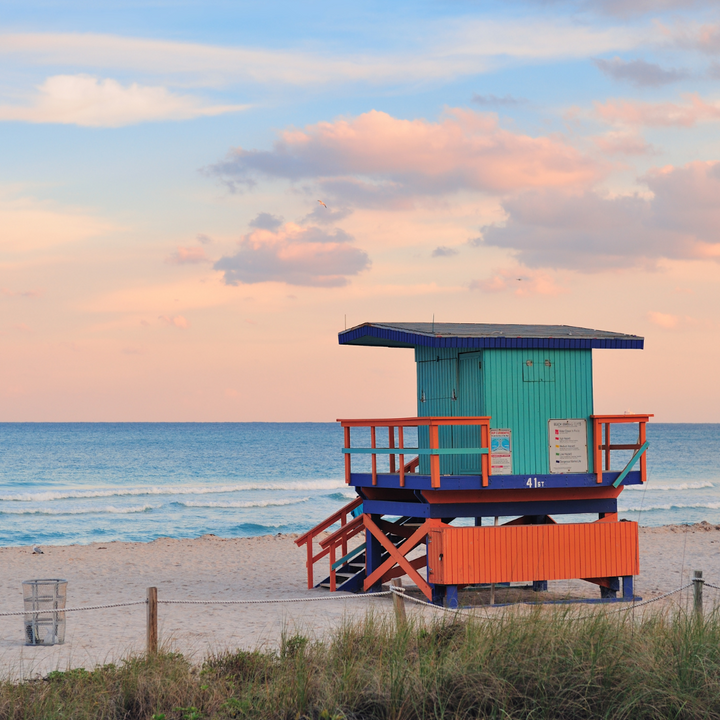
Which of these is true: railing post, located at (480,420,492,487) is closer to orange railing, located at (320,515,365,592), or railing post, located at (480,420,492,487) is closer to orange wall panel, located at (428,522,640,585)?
orange wall panel, located at (428,522,640,585)

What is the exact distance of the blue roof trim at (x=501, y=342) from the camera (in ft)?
41.8

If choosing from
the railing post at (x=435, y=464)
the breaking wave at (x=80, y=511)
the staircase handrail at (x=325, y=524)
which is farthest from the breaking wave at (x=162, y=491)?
the railing post at (x=435, y=464)

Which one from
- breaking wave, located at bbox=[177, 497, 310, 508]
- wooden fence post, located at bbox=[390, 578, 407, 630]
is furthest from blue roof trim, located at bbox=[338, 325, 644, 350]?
breaking wave, located at bbox=[177, 497, 310, 508]

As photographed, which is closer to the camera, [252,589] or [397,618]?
[397,618]

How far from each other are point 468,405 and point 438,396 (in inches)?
39.0

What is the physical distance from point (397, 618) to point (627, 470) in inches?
241

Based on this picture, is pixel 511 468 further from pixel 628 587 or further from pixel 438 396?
pixel 628 587

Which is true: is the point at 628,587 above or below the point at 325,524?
below

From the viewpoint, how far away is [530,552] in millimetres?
12867

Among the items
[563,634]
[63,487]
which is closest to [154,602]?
[563,634]

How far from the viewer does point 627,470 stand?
525 inches

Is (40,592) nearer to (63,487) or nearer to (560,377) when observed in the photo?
(560,377)

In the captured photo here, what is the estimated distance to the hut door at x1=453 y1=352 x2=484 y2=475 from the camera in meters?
13.1

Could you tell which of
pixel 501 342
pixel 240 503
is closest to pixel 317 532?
pixel 501 342
